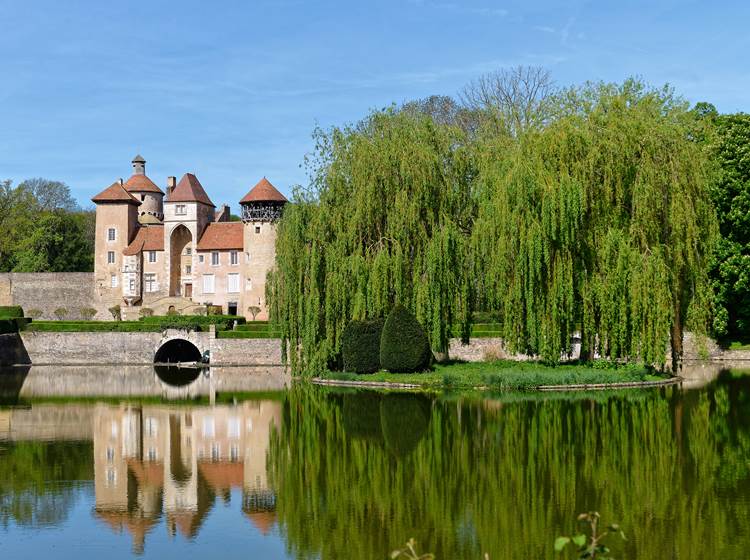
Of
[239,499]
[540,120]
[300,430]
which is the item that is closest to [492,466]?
[239,499]

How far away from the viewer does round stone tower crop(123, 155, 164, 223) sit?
56.1 m

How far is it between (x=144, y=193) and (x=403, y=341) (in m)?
33.0

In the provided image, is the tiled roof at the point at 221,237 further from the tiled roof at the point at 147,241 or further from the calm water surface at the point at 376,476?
the calm water surface at the point at 376,476

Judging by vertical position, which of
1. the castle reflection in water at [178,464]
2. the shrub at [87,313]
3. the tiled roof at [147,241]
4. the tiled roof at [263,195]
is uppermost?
the tiled roof at [263,195]

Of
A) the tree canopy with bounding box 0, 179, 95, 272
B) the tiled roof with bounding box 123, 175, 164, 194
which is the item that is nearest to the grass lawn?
the tiled roof with bounding box 123, 175, 164, 194

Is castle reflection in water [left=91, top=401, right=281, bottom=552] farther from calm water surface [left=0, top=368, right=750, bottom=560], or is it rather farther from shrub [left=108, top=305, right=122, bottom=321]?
shrub [left=108, top=305, right=122, bottom=321]

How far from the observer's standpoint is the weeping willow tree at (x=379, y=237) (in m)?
27.9

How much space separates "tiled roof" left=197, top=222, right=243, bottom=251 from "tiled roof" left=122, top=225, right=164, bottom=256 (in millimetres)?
2445

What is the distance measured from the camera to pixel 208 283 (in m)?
51.0

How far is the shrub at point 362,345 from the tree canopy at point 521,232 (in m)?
0.41

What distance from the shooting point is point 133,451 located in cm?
1698

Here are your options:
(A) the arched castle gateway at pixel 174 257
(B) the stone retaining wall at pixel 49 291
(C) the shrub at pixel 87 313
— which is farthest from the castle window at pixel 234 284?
(B) the stone retaining wall at pixel 49 291

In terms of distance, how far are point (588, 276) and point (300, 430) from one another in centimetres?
1043

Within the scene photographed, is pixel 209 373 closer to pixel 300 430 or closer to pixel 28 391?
pixel 28 391
